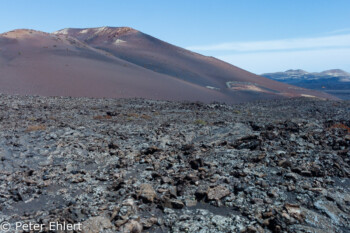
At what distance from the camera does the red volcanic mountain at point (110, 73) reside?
66.5ft

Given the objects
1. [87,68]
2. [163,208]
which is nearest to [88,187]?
[163,208]

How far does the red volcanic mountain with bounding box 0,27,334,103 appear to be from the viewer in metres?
20.3

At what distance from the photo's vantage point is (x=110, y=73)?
79.7 ft

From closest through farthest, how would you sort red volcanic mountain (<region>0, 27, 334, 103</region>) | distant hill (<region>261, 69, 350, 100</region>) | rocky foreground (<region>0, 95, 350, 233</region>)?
1. rocky foreground (<region>0, 95, 350, 233</region>)
2. red volcanic mountain (<region>0, 27, 334, 103</region>)
3. distant hill (<region>261, 69, 350, 100</region>)

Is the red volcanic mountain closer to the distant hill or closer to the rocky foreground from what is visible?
the rocky foreground

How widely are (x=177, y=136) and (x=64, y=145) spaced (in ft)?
10.7

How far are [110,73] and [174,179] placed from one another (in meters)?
19.9

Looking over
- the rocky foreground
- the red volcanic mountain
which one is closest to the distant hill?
the red volcanic mountain

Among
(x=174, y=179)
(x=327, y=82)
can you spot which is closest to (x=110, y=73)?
(x=174, y=179)

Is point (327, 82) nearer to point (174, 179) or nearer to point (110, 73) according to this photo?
point (110, 73)

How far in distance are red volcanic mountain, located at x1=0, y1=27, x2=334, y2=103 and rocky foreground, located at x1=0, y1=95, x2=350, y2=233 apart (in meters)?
11.8

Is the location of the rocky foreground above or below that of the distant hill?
below

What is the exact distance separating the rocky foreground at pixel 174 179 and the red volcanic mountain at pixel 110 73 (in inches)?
464

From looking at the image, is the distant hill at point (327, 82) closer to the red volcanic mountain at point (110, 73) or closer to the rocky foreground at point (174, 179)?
the red volcanic mountain at point (110, 73)
